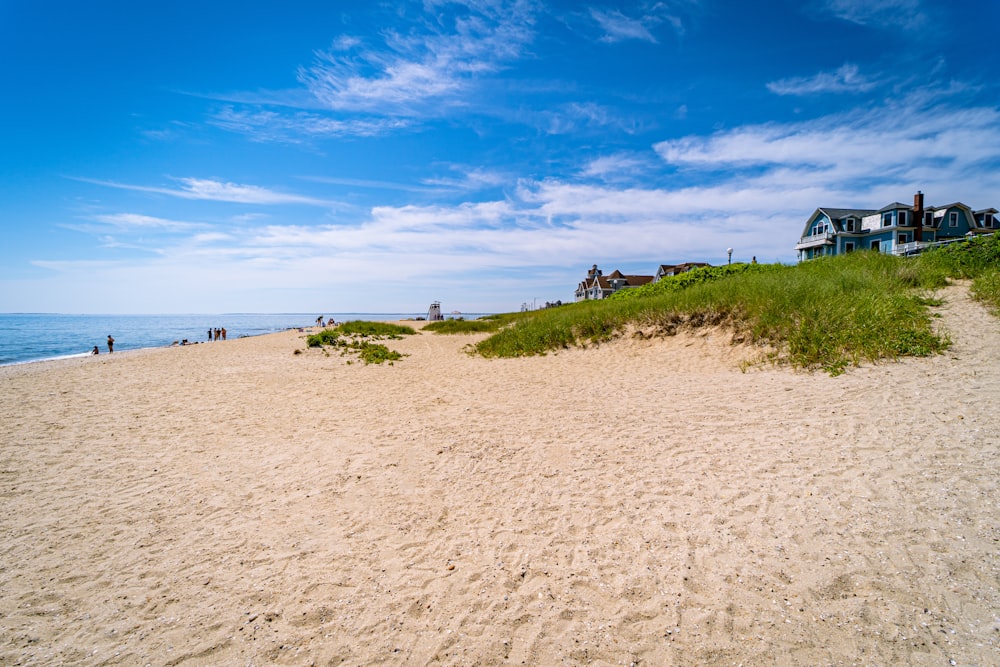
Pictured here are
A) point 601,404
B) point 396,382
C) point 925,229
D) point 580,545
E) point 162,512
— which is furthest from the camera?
point 925,229

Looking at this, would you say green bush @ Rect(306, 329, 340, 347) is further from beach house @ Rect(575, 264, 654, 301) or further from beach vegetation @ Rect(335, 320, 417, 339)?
beach house @ Rect(575, 264, 654, 301)

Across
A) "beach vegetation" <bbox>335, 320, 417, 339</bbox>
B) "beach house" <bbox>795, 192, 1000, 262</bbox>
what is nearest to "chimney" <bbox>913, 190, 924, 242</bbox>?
"beach house" <bbox>795, 192, 1000, 262</bbox>

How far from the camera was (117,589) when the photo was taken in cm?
428

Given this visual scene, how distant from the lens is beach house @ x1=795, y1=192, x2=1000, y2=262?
3719cm

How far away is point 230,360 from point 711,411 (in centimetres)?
2159

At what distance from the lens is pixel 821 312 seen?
1158cm

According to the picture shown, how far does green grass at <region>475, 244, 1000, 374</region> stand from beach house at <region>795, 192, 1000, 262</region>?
25491mm

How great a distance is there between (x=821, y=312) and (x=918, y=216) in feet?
129

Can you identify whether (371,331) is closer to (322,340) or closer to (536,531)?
(322,340)

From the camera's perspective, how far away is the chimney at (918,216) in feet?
120

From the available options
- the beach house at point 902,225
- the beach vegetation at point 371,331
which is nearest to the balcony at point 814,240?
the beach house at point 902,225

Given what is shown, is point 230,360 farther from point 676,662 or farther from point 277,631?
point 676,662

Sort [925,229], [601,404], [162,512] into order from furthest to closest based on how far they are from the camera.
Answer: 1. [925,229]
2. [601,404]
3. [162,512]

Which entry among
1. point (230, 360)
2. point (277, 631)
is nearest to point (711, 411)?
point (277, 631)
